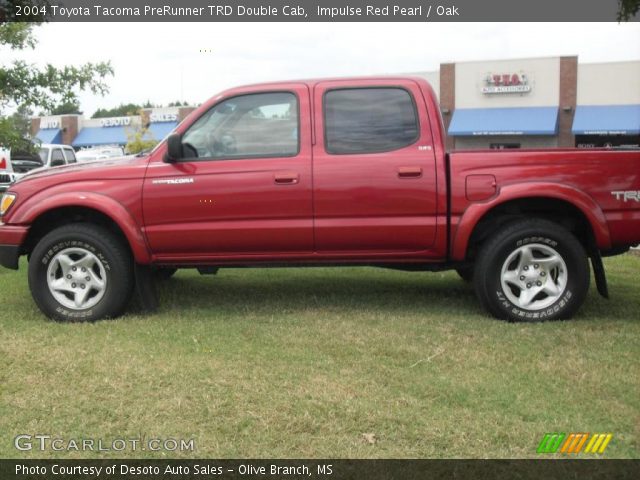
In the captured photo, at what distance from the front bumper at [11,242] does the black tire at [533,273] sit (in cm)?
364

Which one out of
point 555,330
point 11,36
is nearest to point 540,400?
point 555,330

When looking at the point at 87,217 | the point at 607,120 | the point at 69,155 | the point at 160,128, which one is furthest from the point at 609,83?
the point at 87,217

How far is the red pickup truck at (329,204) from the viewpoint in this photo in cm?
530

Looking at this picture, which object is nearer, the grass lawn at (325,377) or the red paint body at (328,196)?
the grass lawn at (325,377)

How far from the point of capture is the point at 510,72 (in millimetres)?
33062

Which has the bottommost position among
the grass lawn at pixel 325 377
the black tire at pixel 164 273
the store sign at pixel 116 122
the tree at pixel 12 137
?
the grass lawn at pixel 325 377

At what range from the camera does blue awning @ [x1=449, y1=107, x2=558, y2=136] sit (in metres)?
32.0

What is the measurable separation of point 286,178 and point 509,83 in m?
30.1

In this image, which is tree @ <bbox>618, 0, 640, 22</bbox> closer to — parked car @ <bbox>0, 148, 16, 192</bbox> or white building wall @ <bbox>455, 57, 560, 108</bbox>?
parked car @ <bbox>0, 148, 16, 192</bbox>

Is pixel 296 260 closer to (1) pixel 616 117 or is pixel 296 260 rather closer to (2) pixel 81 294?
(2) pixel 81 294

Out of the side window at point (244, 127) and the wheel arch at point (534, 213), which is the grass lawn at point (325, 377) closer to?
the wheel arch at point (534, 213)
